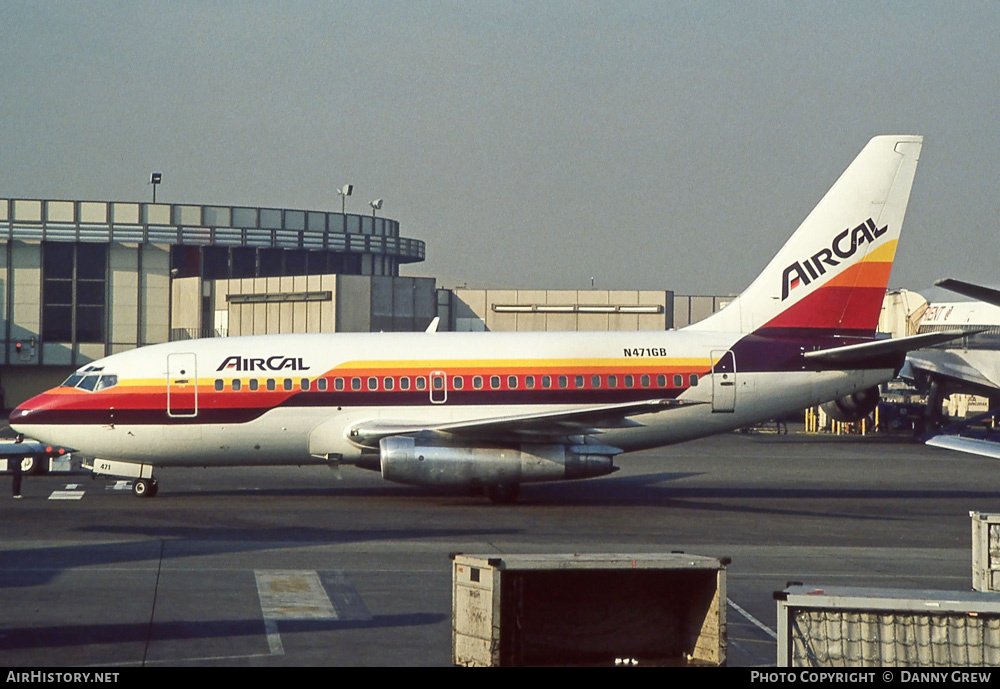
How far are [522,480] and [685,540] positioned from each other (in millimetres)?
5163

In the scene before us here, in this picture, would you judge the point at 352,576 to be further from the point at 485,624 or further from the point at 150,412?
the point at 150,412

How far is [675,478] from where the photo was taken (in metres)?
34.8

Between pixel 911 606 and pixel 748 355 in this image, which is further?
pixel 748 355

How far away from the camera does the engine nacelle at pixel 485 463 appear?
25.6m

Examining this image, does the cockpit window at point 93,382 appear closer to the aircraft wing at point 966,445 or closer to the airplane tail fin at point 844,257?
the airplane tail fin at point 844,257

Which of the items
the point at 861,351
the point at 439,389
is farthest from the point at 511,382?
the point at 861,351

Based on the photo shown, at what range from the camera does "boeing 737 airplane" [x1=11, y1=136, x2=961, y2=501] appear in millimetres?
27328

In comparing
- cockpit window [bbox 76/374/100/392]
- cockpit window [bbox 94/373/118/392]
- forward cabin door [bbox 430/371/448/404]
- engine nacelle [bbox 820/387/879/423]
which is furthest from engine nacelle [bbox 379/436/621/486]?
engine nacelle [bbox 820/387/879/423]

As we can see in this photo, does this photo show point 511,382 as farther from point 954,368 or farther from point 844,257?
point 954,368

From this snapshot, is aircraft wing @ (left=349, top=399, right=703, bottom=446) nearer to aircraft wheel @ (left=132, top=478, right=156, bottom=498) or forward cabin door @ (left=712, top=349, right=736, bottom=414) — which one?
forward cabin door @ (left=712, top=349, right=736, bottom=414)

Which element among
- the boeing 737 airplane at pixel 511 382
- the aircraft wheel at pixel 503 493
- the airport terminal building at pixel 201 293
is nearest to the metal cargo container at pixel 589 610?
the boeing 737 airplane at pixel 511 382

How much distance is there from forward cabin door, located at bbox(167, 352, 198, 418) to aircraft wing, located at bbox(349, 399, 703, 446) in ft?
12.2

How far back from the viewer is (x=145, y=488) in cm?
2822
